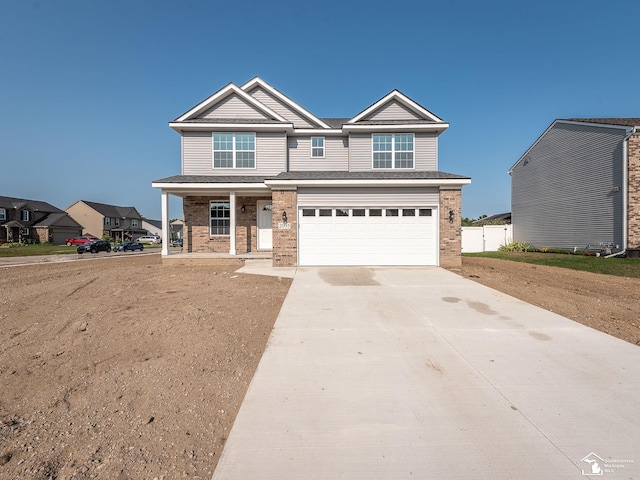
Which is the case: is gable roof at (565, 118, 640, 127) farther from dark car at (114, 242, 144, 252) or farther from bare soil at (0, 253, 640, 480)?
dark car at (114, 242, 144, 252)

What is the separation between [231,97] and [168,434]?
15.4 m

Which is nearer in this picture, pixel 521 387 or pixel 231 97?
pixel 521 387

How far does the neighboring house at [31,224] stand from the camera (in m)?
42.3

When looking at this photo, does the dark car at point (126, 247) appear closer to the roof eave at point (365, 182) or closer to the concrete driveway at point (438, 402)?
the roof eave at point (365, 182)

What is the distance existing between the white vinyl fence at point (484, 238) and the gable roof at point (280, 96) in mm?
13820

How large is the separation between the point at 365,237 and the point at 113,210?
65204mm

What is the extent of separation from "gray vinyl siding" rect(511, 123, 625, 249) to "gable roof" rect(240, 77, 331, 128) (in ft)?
52.9

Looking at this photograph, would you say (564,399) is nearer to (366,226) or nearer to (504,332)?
(504,332)

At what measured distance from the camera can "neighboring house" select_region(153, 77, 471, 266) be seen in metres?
11.6

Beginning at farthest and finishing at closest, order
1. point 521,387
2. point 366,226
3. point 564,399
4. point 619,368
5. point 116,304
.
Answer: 1. point 366,226
2. point 116,304
3. point 619,368
4. point 521,387
5. point 564,399

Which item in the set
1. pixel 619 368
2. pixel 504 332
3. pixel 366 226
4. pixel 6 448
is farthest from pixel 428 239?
pixel 6 448

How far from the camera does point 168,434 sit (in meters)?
2.55

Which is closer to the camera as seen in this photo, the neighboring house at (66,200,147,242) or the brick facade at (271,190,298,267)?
the brick facade at (271,190,298,267)

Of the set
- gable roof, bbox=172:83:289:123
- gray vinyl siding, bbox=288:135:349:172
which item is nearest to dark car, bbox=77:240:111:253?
gable roof, bbox=172:83:289:123
